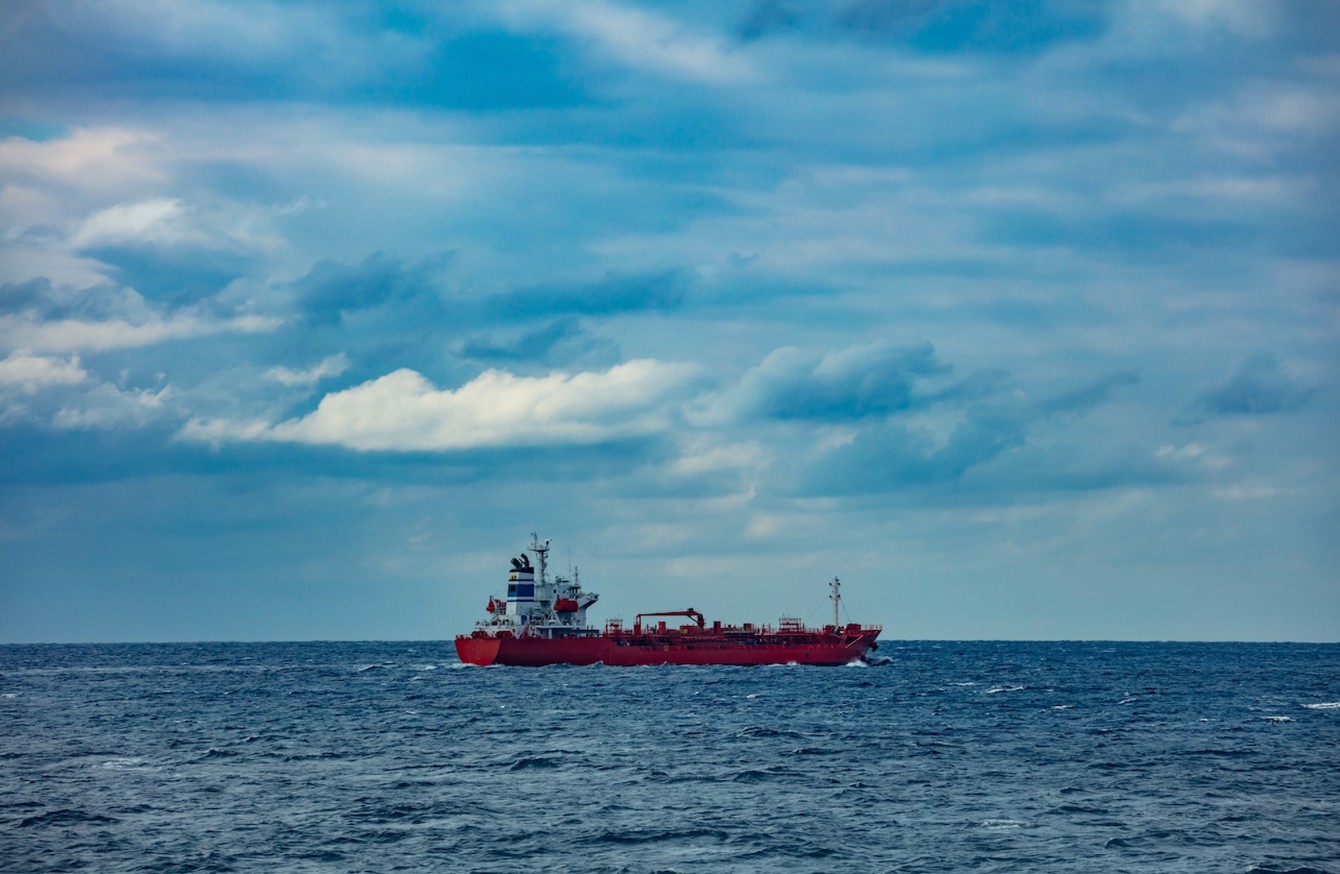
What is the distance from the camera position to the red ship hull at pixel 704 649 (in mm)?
128750

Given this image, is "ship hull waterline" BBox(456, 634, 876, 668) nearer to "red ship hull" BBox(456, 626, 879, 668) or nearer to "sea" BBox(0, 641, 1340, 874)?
"red ship hull" BBox(456, 626, 879, 668)

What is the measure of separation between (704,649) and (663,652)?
486cm

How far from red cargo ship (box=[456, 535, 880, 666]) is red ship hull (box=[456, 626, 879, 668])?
10 centimetres

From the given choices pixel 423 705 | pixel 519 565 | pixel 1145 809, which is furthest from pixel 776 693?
pixel 1145 809

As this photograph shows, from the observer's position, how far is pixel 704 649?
136375mm

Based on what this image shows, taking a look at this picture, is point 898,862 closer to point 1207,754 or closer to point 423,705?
point 1207,754

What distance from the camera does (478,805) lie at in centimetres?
4941

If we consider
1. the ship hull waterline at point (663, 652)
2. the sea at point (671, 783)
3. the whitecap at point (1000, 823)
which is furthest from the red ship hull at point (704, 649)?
the whitecap at point (1000, 823)

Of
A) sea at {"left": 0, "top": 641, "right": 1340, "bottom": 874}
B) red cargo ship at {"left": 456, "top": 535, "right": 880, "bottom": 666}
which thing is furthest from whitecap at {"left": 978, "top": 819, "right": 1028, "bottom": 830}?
red cargo ship at {"left": 456, "top": 535, "right": 880, "bottom": 666}

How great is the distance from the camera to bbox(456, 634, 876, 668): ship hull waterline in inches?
4988

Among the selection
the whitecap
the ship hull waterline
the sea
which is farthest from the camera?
the ship hull waterline

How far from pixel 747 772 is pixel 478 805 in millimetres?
13311

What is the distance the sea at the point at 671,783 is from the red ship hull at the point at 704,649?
25.9 metres

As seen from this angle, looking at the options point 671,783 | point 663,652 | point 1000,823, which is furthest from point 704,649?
point 1000,823
